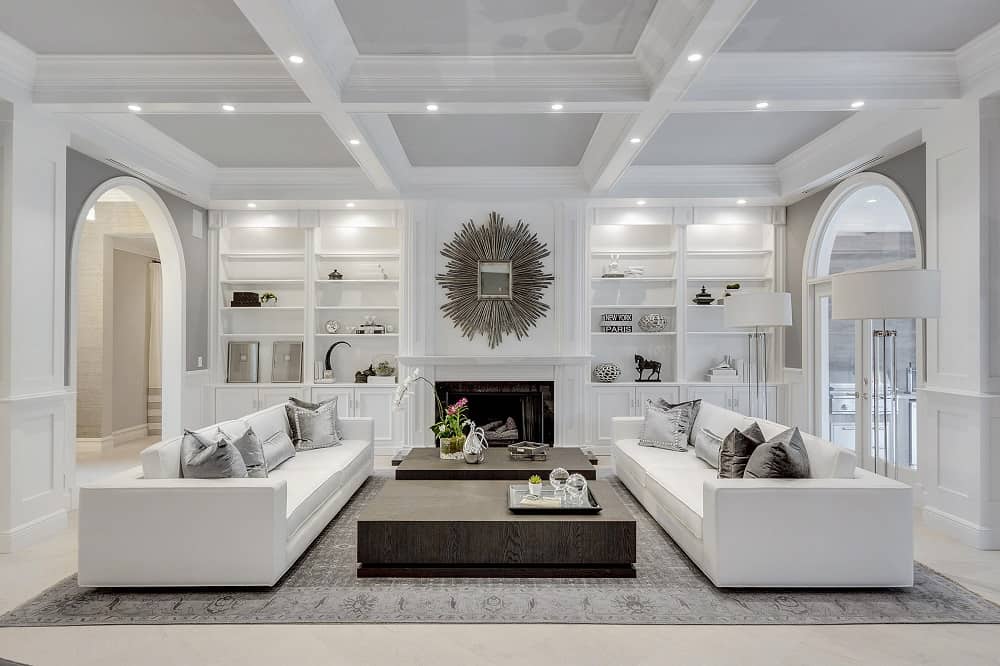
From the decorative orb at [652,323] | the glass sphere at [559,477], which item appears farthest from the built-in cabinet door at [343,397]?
the glass sphere at [559,477]

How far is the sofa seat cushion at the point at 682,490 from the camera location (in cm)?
339

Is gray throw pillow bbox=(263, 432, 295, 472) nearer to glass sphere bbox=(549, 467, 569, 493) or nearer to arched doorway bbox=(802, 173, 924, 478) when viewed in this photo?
glass sphere bbox=(549, 467, 569, 493)

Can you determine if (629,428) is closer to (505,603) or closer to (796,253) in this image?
(796,253)

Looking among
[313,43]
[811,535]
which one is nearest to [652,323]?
[811,535]

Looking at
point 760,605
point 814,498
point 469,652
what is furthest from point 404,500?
point 814,498

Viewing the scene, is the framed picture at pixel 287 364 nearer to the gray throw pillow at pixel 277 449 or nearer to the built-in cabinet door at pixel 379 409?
the built-in cabinet door at pixel 379 409

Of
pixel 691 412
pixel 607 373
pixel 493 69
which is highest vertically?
pixel 493 69

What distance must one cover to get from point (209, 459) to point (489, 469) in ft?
6.05

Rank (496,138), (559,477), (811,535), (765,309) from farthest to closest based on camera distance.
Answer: (496,138) < (765,309) < (559,477) < (811,535)

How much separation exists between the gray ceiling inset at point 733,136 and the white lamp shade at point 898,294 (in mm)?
1648

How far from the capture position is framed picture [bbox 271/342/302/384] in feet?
22.7

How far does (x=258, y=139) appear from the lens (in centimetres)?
526

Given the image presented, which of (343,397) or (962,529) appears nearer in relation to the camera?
(962,529)

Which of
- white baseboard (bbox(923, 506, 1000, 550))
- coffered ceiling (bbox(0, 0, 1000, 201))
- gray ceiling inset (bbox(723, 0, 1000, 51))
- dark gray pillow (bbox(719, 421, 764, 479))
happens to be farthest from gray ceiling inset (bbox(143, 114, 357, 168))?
white baseboard (bbox(923, 506, 1000, 550))
